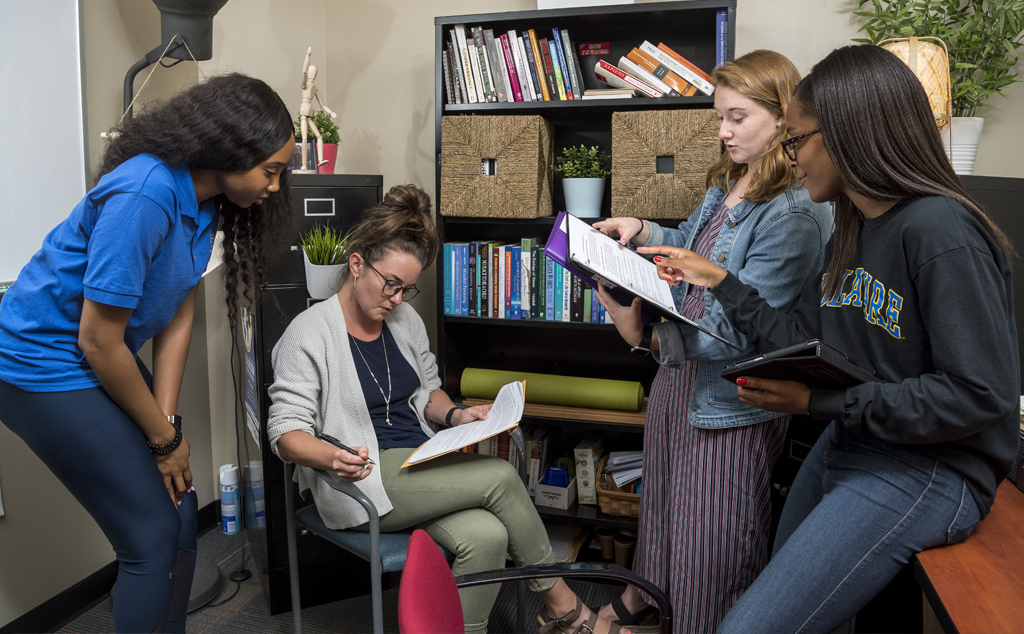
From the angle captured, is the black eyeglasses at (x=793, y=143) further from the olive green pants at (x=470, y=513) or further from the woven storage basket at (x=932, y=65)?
the olive green pants at (x=470, y=513)

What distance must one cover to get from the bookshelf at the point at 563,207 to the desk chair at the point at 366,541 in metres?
0.60

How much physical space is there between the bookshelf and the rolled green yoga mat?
0.04 metres

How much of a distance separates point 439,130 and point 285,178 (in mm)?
805

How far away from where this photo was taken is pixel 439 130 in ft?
7.63

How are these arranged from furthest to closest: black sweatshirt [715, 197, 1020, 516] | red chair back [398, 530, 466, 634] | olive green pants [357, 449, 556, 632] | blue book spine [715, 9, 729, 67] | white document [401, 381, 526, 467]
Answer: blue book spine [715, 9, 729, 67]
olive green pants [357, 449, 556, 632]
white document [401, 381, 526, 467]
black sweatshirt [715, 197, 1020, 516]
red chair back [398, 530, 466, 634]

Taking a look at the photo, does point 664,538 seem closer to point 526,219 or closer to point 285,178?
point 526,219

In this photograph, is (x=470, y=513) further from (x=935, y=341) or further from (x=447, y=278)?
(x=935, y=341)

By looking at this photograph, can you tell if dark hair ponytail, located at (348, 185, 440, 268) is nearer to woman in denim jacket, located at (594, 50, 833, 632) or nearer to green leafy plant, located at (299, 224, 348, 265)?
green leafy plant, located at (299, 224, 348, 265)

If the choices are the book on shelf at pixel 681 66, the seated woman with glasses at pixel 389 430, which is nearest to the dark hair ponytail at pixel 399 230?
the seated woman with glasses at pixel 389 430

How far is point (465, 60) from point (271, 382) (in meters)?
1.25

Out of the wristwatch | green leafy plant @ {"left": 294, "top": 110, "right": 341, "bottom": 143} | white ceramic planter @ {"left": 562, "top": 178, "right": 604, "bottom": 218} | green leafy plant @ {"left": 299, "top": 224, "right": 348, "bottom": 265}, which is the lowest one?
the wristwatch

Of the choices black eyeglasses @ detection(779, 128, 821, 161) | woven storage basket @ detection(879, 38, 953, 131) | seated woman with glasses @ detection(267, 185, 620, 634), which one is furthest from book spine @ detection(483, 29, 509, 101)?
black eyeglasses @ detection(779, 128, 821, 161)

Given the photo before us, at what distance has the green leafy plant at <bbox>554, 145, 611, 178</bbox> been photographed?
2324 millimetres

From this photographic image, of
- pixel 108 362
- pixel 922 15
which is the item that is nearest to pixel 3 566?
pixel 108 362
